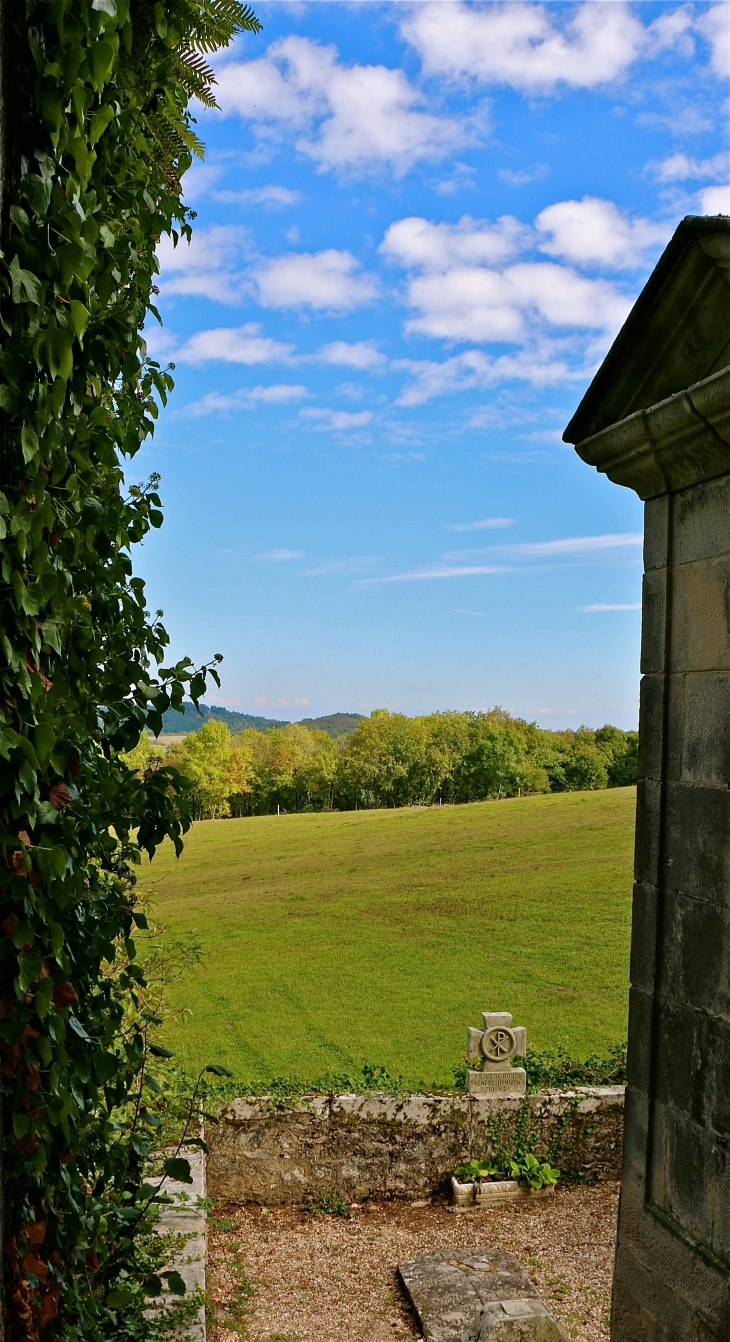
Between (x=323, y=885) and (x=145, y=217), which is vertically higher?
(x=145, y=217)

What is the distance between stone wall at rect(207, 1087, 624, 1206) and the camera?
8.00 metres

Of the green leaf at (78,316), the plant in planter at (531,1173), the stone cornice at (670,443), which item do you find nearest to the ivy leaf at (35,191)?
the green leaf at (78,316)

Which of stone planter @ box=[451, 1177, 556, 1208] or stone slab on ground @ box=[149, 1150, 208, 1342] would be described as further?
stone planter @ box=[451, 1177, 556, 1208]

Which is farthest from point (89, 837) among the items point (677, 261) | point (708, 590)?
point (677, 261)

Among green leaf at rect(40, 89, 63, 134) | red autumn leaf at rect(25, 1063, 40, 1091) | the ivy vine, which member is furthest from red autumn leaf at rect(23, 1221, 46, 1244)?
green leaf at rect(40, 89, 63, 134)

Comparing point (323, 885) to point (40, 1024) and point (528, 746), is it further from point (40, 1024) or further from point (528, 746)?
point (528, 746)

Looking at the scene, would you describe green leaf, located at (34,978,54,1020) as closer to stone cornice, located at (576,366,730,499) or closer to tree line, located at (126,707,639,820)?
stone cornice, located at (576,366,730,499)

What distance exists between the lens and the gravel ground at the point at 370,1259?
20.9ft

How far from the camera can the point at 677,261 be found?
330 centimetres

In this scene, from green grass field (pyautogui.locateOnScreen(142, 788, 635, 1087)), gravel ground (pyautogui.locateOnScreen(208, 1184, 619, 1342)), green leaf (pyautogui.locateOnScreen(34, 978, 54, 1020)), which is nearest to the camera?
green leaf (pyautogui.locateOnScreen(34, 978, 54, 1020))

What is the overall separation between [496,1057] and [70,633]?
286 inches

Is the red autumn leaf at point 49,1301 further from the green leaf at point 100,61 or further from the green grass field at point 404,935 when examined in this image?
the green leaf at point 100,61

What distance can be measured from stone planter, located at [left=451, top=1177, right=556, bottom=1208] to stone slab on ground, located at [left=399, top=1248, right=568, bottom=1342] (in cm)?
93

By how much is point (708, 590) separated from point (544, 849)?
25.9 meters
